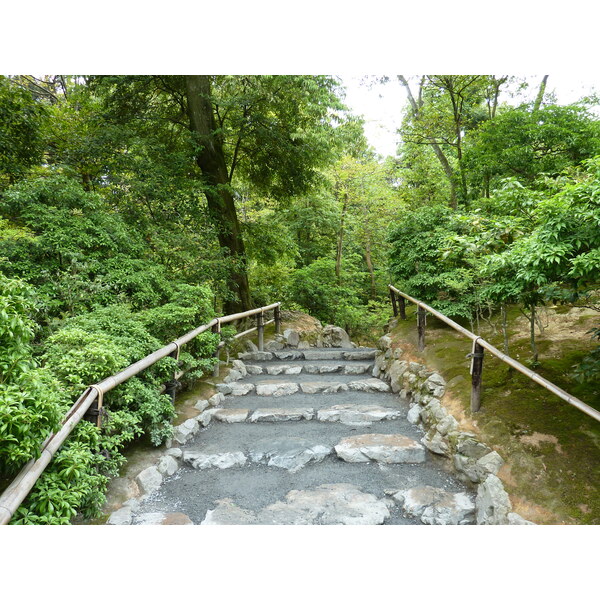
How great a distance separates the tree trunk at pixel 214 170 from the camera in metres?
5.82

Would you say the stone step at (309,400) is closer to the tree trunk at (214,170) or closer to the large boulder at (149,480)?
the large boulder at (149,480)

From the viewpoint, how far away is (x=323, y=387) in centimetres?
439

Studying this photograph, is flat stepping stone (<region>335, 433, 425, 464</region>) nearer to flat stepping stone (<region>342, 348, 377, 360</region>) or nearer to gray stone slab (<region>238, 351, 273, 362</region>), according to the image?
flat stepping stone (<region>342, 348, 377, 360</region>)

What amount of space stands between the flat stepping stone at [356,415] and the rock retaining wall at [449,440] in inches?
8.1

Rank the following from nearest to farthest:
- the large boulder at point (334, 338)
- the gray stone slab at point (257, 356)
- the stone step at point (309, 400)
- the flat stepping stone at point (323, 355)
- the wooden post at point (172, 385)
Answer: the wooden post at point (172, 385) → the stone step at point (309, 400) → the gray stone slab at point (257, 356) → the flat stepping stone at point (323, 355) → the large boulder at point (334, 338)

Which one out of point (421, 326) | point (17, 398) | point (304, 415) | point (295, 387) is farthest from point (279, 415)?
point (17, 398)

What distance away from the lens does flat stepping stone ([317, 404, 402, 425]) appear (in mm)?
3553

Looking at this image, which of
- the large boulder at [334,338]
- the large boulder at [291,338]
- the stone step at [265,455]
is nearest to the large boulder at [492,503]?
the stone step at [265,455]

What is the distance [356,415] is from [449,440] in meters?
0.94

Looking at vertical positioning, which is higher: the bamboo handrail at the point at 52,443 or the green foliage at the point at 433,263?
the green foliage at the point at 433,263

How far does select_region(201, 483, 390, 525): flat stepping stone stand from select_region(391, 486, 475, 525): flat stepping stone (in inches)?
6.0

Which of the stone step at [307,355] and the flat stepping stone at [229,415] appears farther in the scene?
the stone step at [307,355]

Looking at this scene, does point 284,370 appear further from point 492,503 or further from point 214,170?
point 214,170
